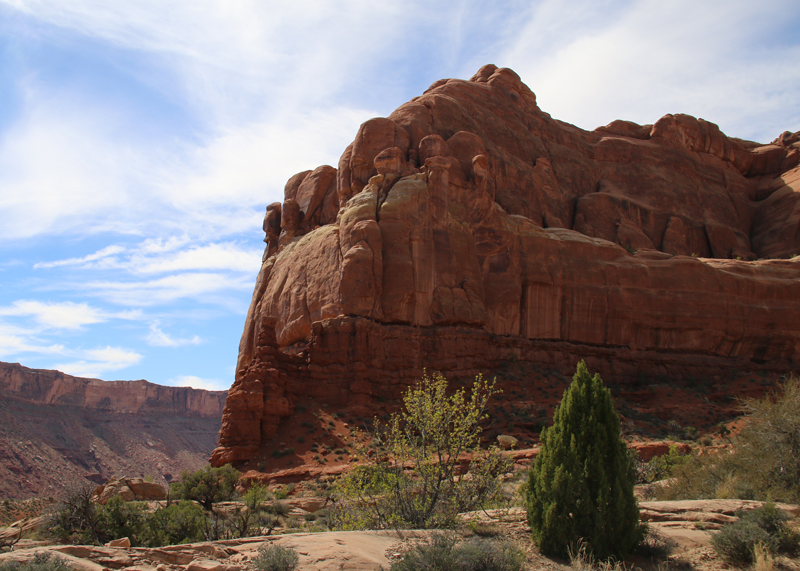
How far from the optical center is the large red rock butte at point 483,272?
37531 millimetres

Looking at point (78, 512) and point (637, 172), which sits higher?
point (637, 172)

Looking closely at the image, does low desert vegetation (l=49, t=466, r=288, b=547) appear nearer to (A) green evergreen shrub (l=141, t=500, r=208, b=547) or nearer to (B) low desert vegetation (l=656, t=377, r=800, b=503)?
(A) green evergreen shrub (l=141, t=500, r=208, b=547)

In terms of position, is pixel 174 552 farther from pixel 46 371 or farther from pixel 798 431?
pixel 46 371

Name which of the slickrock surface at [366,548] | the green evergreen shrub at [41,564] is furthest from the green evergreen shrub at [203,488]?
the green evergreen shrub at [41,564]

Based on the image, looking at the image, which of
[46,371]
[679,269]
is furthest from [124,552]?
[46,371]

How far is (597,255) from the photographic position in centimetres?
4781

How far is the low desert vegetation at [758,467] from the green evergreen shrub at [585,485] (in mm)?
6402

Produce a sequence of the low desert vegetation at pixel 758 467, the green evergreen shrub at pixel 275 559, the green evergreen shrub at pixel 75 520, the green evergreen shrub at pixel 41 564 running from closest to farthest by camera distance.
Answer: the green evergreen shrub at pixel 41 564 → the green evergreen shrub at pixel 275 559 → the green evergreen shrub at pixel 75 520 → the low desert vegetation at pixel 758 467

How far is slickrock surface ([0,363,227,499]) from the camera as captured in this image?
61.1 metres

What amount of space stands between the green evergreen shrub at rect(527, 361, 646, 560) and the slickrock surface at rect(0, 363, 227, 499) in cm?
5367

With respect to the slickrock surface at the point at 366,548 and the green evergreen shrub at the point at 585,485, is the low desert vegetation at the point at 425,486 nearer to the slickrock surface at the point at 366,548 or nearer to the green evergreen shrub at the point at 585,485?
the slickrock surface at the point at 366,548

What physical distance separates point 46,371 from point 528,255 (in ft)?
223

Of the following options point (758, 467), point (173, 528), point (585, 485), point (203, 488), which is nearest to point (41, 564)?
point (173, 528)

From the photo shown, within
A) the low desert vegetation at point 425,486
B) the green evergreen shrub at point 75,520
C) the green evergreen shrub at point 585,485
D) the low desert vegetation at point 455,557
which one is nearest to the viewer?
the low desert vegetation at point 455,557
